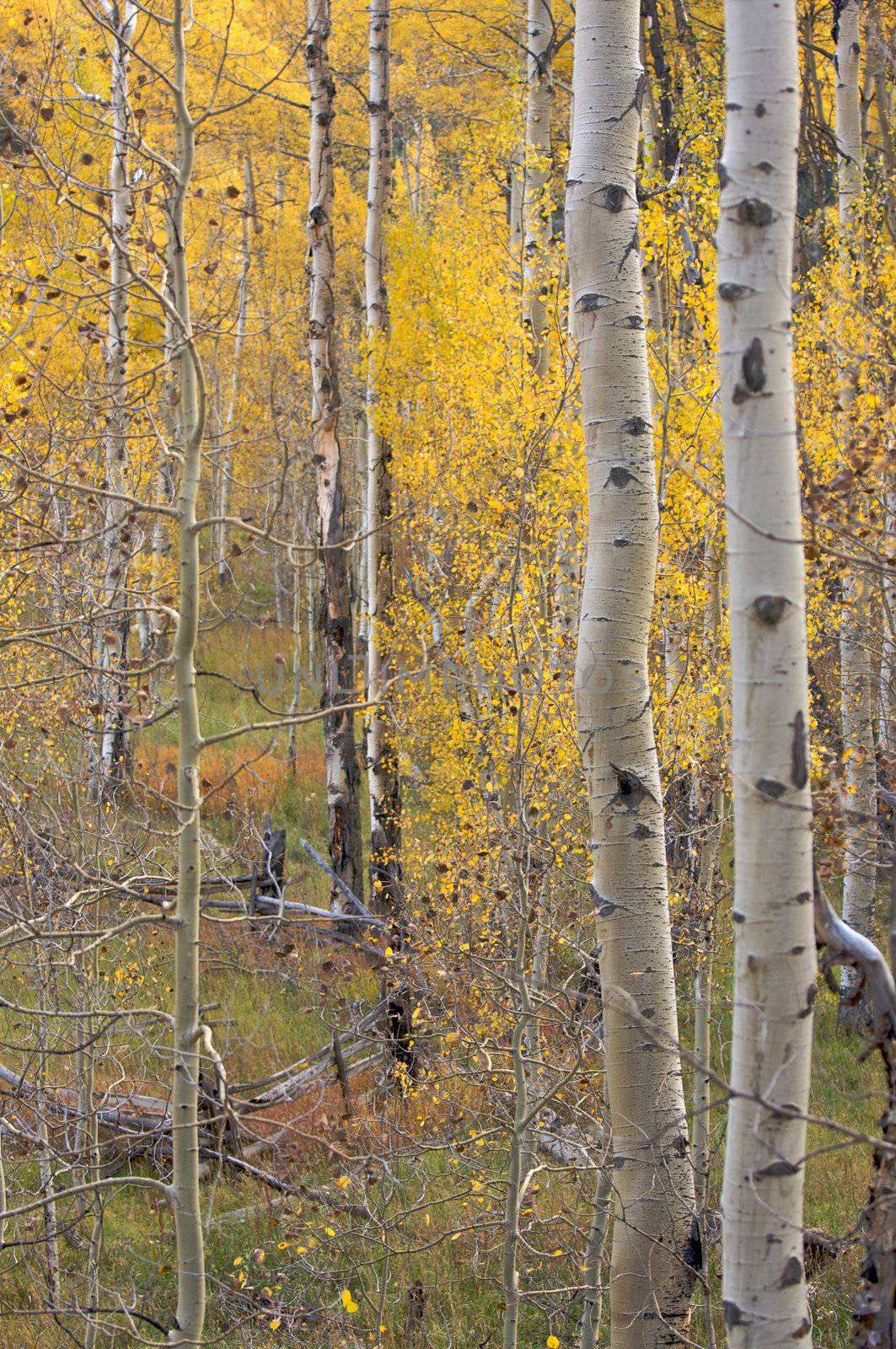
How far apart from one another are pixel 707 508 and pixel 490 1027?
3.28 metres

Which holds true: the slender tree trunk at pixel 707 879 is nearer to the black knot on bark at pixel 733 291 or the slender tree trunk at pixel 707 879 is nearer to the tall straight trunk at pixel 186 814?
the tall straight trunk at pixel 186 814

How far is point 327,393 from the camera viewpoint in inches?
377

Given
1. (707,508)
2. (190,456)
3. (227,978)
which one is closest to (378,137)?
(707,508)

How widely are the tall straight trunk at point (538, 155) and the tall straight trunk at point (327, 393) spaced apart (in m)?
1.59

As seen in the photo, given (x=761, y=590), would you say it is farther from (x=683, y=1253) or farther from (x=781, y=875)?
(x=683, y=1253)

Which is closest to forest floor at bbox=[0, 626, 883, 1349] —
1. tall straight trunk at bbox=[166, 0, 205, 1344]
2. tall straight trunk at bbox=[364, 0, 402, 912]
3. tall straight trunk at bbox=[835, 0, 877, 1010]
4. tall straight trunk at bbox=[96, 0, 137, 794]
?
tall straight trunk at bbox=[166, 0, 205, 1344]

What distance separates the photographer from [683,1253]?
3.15 m

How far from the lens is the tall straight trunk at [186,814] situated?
3.07 meters

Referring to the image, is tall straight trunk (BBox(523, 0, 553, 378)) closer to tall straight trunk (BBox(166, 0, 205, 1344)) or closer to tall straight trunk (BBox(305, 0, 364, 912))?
tall straight trunk (BBox(305, 0, 364, 912))

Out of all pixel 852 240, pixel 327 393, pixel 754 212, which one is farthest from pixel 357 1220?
pixel 852 240

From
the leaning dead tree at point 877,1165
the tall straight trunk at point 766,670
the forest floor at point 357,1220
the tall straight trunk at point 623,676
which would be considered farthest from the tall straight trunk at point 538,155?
the leaning dead tree at point 877,1165

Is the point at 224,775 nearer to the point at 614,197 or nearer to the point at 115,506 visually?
the point at 115,506

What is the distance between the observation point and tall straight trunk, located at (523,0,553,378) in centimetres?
927

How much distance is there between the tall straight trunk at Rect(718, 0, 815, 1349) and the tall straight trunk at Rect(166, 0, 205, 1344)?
1.49 metres
